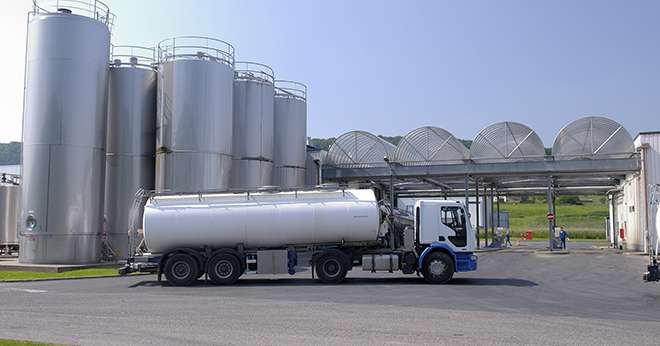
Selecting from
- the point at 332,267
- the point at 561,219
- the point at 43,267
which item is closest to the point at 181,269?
the point at 332,267

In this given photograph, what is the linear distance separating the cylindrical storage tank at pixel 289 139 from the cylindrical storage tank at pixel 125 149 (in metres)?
8.90

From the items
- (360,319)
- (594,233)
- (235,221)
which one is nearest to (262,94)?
(235,221)

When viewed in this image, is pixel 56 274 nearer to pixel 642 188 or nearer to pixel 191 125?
pixel 191 125

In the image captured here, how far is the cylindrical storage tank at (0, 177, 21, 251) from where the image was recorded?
38781 mm

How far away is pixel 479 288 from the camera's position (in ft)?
62.7

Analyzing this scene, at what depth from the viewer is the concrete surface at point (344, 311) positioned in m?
10.6

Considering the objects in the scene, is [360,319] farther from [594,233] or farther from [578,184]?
[594,233]

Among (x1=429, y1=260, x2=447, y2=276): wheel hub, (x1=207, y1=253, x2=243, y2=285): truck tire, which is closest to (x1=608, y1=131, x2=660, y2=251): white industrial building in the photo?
(x1=429, y1=260, x2=447, y2=276): wheel hub

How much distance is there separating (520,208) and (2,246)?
95189 mm

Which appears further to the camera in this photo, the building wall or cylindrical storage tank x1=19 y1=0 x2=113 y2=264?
the building wall

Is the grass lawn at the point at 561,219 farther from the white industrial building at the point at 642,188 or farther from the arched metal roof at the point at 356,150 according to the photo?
the arched metal roof at the point at 356,150

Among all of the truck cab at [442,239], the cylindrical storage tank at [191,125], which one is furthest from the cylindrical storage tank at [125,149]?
the truck cab at [442,239]

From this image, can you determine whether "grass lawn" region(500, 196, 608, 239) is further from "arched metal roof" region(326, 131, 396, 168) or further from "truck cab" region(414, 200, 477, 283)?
"truck cab" region(414, 200, 477, 283)

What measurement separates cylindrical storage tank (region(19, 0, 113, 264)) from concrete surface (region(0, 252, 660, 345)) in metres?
6.15
